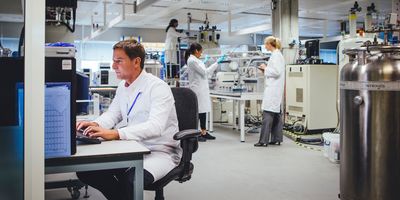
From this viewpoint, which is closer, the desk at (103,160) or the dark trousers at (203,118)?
the desk at (103,160)

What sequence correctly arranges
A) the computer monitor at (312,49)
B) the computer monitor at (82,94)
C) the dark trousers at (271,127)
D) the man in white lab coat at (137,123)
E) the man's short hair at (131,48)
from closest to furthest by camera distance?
the man in white lab coat at (137,123), the man's short hair at (131,48), the computer monitor at (82,94), the dark trousers at (271,127), the computer monitor at (312,49)

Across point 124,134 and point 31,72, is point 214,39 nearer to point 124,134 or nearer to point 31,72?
point 124,134

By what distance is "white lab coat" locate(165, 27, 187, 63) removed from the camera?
6.20 meters

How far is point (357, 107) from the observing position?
94.3 inches

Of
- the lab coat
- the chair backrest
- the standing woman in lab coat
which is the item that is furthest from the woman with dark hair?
the chair backrest

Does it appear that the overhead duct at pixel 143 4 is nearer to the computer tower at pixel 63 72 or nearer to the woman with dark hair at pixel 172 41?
the woman with dark hair at pixel 172 41

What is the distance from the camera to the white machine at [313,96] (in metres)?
5.80

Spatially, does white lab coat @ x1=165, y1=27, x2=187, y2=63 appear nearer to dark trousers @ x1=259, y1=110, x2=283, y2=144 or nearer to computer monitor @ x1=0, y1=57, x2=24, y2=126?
dark trousers @ x1=259, y1=110, x2=283, y2=144

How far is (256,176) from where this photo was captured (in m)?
3.48

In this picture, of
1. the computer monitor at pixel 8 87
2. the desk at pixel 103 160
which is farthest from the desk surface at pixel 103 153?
the computer monitor at pixel 8 87

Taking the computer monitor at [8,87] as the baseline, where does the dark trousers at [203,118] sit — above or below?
below

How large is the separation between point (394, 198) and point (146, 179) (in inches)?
61.0

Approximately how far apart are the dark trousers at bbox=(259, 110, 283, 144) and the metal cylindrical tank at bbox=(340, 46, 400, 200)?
2389mm

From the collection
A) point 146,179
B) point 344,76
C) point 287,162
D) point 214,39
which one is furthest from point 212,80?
point 146,179
